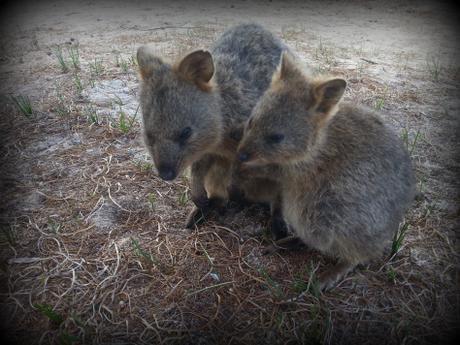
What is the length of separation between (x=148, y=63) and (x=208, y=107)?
61 centimetres

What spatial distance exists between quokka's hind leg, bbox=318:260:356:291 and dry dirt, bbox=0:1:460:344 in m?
0.05

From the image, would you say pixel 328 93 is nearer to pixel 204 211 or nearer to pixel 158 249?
pixel 204 211

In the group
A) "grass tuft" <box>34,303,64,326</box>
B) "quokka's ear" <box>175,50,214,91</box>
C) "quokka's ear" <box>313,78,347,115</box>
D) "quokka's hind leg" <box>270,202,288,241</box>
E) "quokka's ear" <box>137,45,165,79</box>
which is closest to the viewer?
"grass tuft" <box>34,303,64,326</box>

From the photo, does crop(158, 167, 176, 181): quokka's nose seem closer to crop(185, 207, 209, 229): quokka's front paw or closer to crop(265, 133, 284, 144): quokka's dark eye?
crop(185, 207, 209, 229): quokka's front paw

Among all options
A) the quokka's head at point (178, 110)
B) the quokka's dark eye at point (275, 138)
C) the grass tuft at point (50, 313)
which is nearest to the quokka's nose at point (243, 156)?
the quokka's dark eye at point (275, 138)

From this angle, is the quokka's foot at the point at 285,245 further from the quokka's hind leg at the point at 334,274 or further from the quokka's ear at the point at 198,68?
the quokka's ear at the point at 198,68

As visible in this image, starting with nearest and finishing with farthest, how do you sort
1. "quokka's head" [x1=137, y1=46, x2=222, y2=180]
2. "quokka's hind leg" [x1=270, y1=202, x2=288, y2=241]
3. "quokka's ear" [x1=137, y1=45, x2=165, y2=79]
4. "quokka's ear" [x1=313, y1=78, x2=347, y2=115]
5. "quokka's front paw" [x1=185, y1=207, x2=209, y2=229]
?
1. "quokka's ear" [x1=313, y1=78, x2=347, y2=115]
2. "quokka's head" [x1=137, y1=46, x2=222, y2=180]
3. "quokka's ear" [x1=137, y1=45, x2=165, y2=79]
4. "quokka's hind leg" [x1=270, y1=202, x2=288, y2=241]
5. "quokka's front paw" [x1=185, y1=207, x2=209, y2=229]

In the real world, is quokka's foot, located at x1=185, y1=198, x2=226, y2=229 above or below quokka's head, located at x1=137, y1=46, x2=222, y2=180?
below

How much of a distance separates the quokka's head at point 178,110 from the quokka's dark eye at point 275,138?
0.51m

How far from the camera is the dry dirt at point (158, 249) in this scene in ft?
8.05

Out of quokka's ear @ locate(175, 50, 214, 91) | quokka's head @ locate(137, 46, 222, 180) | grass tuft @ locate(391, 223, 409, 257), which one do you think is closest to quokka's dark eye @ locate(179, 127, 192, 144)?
quokka's head @ locate(137, 46, 222, 180)

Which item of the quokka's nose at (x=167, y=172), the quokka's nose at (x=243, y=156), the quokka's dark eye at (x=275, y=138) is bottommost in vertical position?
the quokka's nose at (x=167, y=172)

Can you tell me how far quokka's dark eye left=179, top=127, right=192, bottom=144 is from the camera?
2.87 m

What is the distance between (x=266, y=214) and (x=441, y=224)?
149 centimetres
